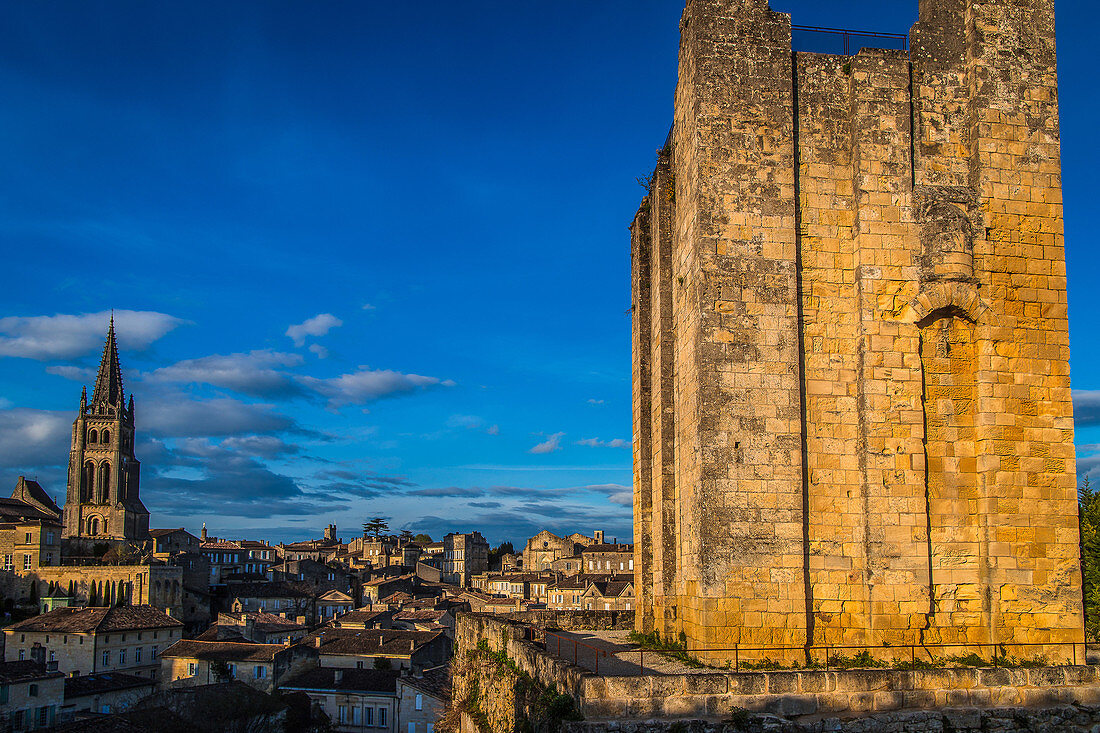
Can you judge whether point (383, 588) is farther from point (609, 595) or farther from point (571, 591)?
point (609, 595)

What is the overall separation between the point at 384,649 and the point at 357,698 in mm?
7200

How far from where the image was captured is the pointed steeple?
114125 millimetres

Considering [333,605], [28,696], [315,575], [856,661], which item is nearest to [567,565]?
[315,575]

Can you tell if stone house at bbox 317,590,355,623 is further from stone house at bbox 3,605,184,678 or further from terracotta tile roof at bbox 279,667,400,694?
terracotta tile roof at bbox 279,667,400,694

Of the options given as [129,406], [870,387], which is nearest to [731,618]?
[870,387]

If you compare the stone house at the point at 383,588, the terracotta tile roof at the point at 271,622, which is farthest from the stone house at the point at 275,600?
the terracotta tile roof at the point at 271,622

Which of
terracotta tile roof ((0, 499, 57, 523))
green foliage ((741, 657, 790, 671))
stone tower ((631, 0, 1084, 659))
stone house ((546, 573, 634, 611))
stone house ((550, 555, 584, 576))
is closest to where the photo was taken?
green foliage ((741, 657, 790, 671))

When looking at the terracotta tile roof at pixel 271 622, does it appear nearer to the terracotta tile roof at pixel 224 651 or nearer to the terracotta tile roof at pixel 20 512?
the terracotta tile roof at pixel 224 651

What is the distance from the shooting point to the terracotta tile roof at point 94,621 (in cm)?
6125

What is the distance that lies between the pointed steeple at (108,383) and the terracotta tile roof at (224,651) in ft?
213

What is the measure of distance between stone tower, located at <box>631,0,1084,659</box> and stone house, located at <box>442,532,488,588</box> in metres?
116

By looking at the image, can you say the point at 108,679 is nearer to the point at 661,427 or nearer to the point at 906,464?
the point at 661,427

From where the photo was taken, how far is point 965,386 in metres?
13.3

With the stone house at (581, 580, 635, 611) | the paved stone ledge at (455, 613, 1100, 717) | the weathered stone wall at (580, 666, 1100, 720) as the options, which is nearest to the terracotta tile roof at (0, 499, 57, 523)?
the stone house at (581, 580, 635, 611)
